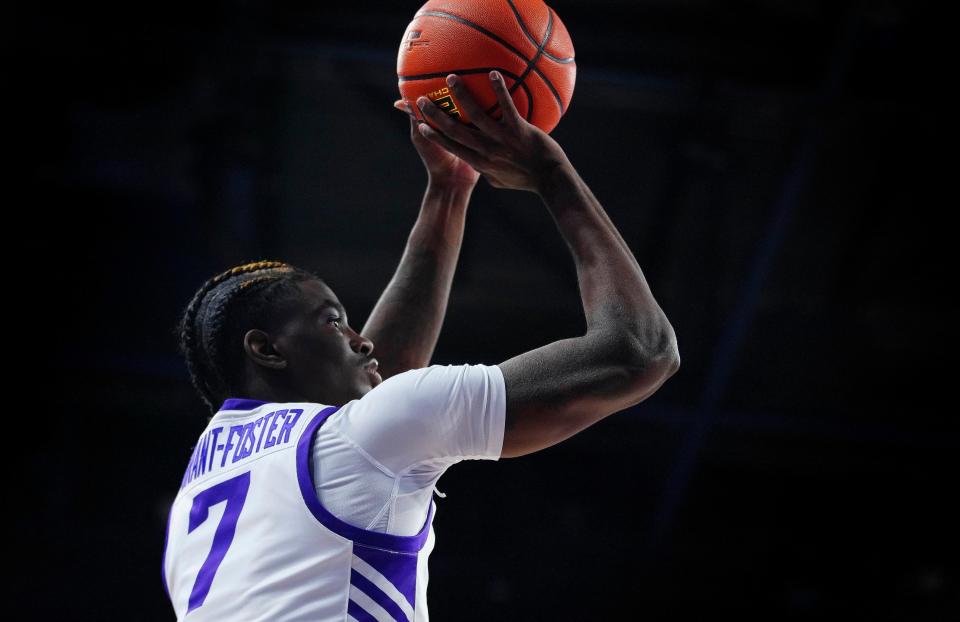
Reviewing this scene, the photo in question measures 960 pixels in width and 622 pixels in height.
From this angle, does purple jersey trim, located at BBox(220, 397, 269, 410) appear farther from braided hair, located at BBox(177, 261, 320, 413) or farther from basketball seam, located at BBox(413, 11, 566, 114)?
basketball seam, located at BBox(413, 11, 566, 114)

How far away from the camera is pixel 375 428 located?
74.3 inches

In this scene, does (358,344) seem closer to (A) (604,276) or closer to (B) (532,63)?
(A) (604,276)

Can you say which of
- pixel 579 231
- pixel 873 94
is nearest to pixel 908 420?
pixel 873 94

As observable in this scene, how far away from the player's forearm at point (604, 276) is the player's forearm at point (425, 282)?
2.55 feet

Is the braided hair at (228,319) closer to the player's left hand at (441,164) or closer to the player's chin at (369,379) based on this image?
the player's chin at (369,379)

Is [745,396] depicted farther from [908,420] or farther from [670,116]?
[670,116]

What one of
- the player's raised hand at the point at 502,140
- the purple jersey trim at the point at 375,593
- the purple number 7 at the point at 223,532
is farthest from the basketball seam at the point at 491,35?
the purple jersey trim at the point at 375,593

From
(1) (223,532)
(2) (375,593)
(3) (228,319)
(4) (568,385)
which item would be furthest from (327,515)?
(3) (228,319)

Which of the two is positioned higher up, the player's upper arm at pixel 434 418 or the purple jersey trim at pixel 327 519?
the player's upper arm at pixel 434 418

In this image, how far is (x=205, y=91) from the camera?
24.6 feet

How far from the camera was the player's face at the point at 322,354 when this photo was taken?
2.28 metres

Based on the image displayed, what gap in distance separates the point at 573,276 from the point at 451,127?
16.3 feet

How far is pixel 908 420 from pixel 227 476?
714 cm

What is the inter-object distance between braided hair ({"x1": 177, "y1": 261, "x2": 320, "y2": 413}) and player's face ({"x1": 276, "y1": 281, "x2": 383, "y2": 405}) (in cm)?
6
